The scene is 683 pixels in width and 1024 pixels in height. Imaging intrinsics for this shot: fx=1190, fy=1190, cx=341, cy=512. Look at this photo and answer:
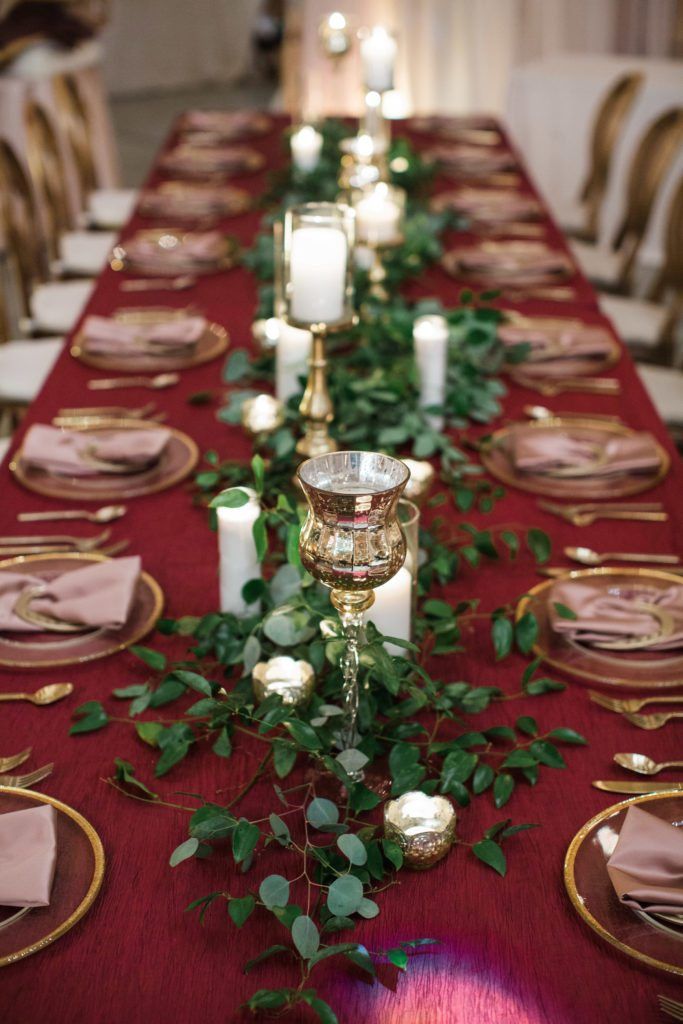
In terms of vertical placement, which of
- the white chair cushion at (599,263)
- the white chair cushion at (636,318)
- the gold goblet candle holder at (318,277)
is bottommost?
the white chair cushion at (599,263)

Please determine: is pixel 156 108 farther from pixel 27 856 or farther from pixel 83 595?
pixel 27 856

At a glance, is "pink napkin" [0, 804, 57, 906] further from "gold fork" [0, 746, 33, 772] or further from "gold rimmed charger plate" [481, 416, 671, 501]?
"gold rimmed charger plate" [481, 416, 671, 501]

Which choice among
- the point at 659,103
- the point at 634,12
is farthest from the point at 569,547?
the point at 634,12

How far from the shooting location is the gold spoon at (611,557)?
1558 mm

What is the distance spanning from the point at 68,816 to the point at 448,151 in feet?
11.5

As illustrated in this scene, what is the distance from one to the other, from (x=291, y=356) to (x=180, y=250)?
1.13 m

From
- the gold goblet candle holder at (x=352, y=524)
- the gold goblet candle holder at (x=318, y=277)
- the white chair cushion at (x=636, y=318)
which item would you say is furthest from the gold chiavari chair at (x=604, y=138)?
the gold goblet candle holder at (x=352, y=524)

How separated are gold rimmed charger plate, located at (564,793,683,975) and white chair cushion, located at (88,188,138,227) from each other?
12.5 feet

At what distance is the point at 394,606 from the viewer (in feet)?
3.97

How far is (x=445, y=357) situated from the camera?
1934 mm

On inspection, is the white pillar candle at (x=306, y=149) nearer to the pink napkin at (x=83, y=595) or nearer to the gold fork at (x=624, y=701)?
the pink napkin at (x=83, y=595)

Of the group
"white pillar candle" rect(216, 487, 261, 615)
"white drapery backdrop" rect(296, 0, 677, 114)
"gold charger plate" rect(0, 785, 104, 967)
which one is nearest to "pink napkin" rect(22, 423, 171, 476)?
"white pillar candle" rect(216, 487, 261, 615)

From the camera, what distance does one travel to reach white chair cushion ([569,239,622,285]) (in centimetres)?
405

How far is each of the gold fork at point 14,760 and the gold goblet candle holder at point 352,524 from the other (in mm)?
364
